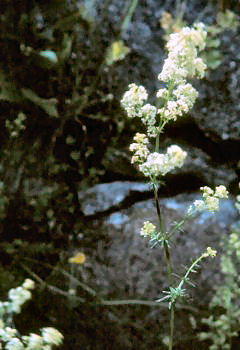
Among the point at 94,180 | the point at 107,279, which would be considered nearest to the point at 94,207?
the point at 94,180

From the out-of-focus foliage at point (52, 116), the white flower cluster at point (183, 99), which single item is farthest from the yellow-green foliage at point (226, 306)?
the white flower cluster at point (183, 99)

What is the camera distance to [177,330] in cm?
229

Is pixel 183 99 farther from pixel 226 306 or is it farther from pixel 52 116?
pixel 52 116

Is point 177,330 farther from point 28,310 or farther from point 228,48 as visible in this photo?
point 228,48

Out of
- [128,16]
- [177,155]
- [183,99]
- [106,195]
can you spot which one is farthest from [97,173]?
[177,155]

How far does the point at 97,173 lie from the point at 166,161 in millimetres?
1358

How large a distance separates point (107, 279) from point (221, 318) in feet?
1.75

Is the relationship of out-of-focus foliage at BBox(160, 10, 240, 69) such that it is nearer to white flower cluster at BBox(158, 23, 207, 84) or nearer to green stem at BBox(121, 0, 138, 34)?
green stem at BBox(121, 0, 138, 34)

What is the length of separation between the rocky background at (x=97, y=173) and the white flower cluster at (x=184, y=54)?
1186mm

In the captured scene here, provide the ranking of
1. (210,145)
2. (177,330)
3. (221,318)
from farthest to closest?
1. (210,145)
2. (177,330)
3. (221,318)

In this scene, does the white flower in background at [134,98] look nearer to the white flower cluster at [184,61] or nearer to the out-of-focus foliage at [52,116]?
the white flower cluster at [184,61]

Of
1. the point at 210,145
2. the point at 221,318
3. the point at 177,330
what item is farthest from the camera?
the point at 210,145

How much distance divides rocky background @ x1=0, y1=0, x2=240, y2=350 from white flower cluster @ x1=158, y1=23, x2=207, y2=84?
3.89 ft

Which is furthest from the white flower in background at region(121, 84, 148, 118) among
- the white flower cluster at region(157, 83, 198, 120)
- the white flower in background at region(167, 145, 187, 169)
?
the white flower in background at region(167, 145, 187, 169)
